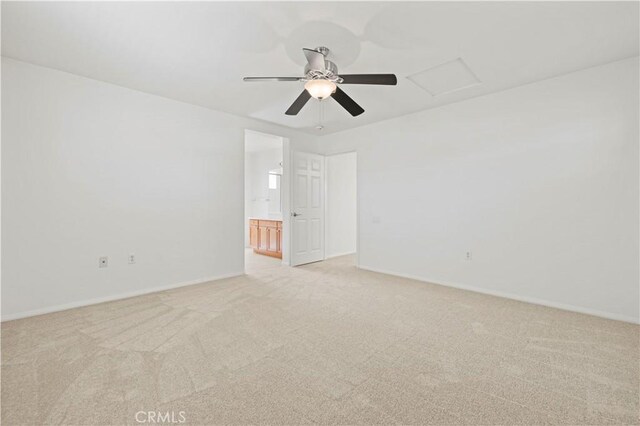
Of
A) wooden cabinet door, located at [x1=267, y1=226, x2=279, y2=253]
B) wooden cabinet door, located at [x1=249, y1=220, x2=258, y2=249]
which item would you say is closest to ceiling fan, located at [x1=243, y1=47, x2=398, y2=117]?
wooden cabinet door, located at [x1=267, y1=226, x2=279, y2=253]

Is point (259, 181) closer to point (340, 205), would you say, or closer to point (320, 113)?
point (340, 205)

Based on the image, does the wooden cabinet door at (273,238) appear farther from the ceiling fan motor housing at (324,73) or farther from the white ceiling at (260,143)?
the ceiling fan motor housing at (324,73)

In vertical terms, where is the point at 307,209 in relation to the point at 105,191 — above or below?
below

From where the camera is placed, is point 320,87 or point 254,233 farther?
point 254,233

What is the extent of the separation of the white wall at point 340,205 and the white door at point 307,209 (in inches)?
8.8

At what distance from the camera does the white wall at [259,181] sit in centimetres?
784

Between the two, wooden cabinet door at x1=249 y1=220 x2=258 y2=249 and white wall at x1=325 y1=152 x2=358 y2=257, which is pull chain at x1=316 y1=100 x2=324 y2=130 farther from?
wooden cabinet door at x1=249 y1=220 x2=258 y2=249

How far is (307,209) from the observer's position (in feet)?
19.0

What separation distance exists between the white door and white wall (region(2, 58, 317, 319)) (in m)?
1.26

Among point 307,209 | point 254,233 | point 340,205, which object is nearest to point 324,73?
point 307,209

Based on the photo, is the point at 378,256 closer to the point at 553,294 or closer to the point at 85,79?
the point at 553,294

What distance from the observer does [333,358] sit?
2.19m

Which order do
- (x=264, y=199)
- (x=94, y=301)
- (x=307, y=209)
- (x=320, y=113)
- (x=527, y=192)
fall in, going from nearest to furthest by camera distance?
(x=94, y=301), (x=527, y=192), (x=320, y=113), (x=307, y=209), (x=264, y=199)

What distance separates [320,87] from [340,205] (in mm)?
4280
